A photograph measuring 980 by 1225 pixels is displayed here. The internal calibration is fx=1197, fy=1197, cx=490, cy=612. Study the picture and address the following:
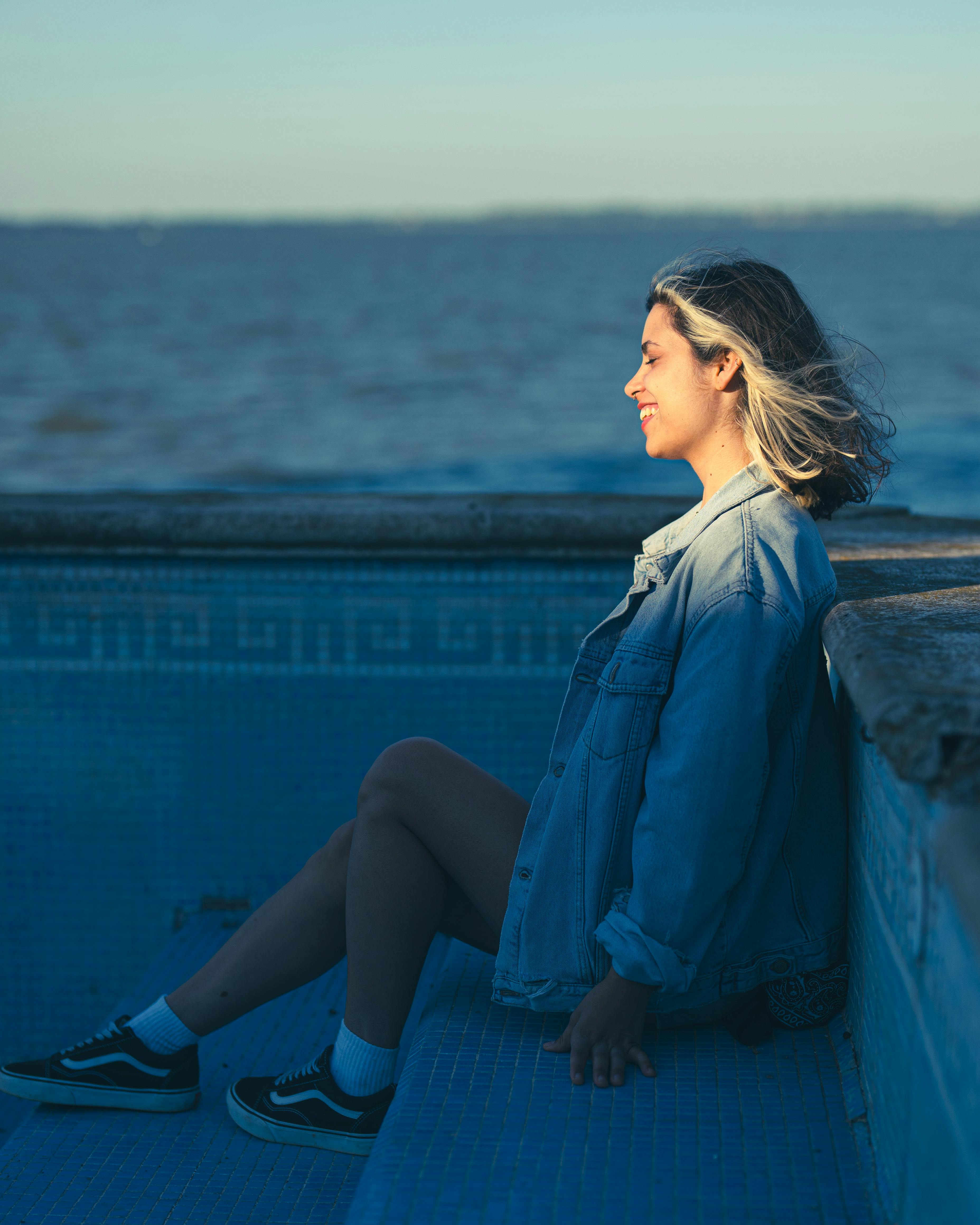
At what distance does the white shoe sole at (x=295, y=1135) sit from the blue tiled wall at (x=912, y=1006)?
0.90 meters

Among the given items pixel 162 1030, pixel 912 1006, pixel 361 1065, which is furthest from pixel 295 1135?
pixel 912 1006

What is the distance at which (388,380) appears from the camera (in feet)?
94.4

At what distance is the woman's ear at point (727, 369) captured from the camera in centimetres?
200

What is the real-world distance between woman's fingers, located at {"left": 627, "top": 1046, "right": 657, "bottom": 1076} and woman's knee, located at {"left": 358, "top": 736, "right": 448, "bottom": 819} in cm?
57

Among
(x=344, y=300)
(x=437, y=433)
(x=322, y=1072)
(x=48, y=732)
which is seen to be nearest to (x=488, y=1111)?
(x=322, y=1072)

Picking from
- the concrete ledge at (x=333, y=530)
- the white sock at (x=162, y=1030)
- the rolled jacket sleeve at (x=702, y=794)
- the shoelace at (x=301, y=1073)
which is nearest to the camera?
the rolled jacket sleeve at (x=702, y=794)

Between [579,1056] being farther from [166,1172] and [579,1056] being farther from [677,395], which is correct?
[677,395]

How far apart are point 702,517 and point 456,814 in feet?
2.20

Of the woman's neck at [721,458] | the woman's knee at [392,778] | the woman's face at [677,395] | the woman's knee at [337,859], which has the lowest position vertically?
the woman's knee at [337,859]

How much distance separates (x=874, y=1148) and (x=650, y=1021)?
0.44m

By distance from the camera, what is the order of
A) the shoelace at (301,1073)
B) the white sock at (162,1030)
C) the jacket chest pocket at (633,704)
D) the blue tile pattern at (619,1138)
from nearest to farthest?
1. the blue tile pattern at (619,1138)
2. the jacket chest pocket at (633,704)
3. the shoelace at (301,1073)
4. the white sock at (162,1030)

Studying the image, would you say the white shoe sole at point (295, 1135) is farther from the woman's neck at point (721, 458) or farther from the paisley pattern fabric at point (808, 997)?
the woman's neck at point (721, 458)

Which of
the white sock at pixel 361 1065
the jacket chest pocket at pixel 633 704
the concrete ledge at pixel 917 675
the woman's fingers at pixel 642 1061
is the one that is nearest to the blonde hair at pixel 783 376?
the concrete ledge at pixel 917 675

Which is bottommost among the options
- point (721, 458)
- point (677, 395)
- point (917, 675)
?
point (917, 675)
